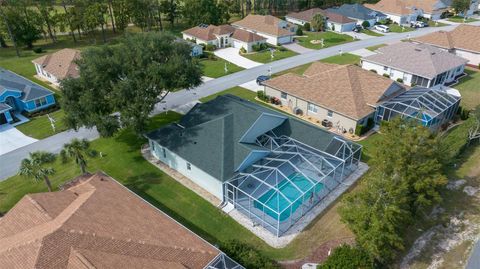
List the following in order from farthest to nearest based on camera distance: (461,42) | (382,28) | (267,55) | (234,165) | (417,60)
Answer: (382,28), (267,55), (461,42), (417,60), (234,165)

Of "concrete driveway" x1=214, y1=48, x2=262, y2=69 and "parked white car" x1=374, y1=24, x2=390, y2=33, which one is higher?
"parked white car" x1=374, y1=24, x2=390, y2=33

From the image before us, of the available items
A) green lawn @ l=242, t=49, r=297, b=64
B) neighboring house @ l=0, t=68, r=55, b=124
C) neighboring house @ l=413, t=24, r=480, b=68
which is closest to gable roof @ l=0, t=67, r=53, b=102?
neighboring house @ l=0, t=68, r=55, b=124

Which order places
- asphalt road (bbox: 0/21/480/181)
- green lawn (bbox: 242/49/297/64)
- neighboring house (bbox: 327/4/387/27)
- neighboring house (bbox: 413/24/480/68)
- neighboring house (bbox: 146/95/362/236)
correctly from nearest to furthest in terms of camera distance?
neighboring house (bbox: 146/95/362/236) < asphalt road (bbox: 0/21/480/181) < neighboring house (bbox: 413/24/480/68) < green lawn (bbox: 242/49/297/64) < neighboring house (bbox: 327/4/387/27)

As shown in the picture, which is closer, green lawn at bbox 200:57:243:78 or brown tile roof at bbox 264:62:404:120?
brown tile roof at bbox 264:62:404:120

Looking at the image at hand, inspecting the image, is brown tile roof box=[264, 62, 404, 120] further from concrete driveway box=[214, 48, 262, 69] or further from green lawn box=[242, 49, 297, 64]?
green lawn box=[242, 49, 297, 64]

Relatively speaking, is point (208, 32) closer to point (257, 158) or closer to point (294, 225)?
point (257, 158)

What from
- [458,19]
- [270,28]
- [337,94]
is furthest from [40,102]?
[458,19]

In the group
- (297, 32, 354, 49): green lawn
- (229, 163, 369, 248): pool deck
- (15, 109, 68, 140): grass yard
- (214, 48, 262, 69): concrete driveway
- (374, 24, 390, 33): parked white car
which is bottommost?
(229, 163, 369, 248): pool deck

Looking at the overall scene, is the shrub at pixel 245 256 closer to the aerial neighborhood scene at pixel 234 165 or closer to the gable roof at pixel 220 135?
the aerial neighborhood scene at pixel 234 165
